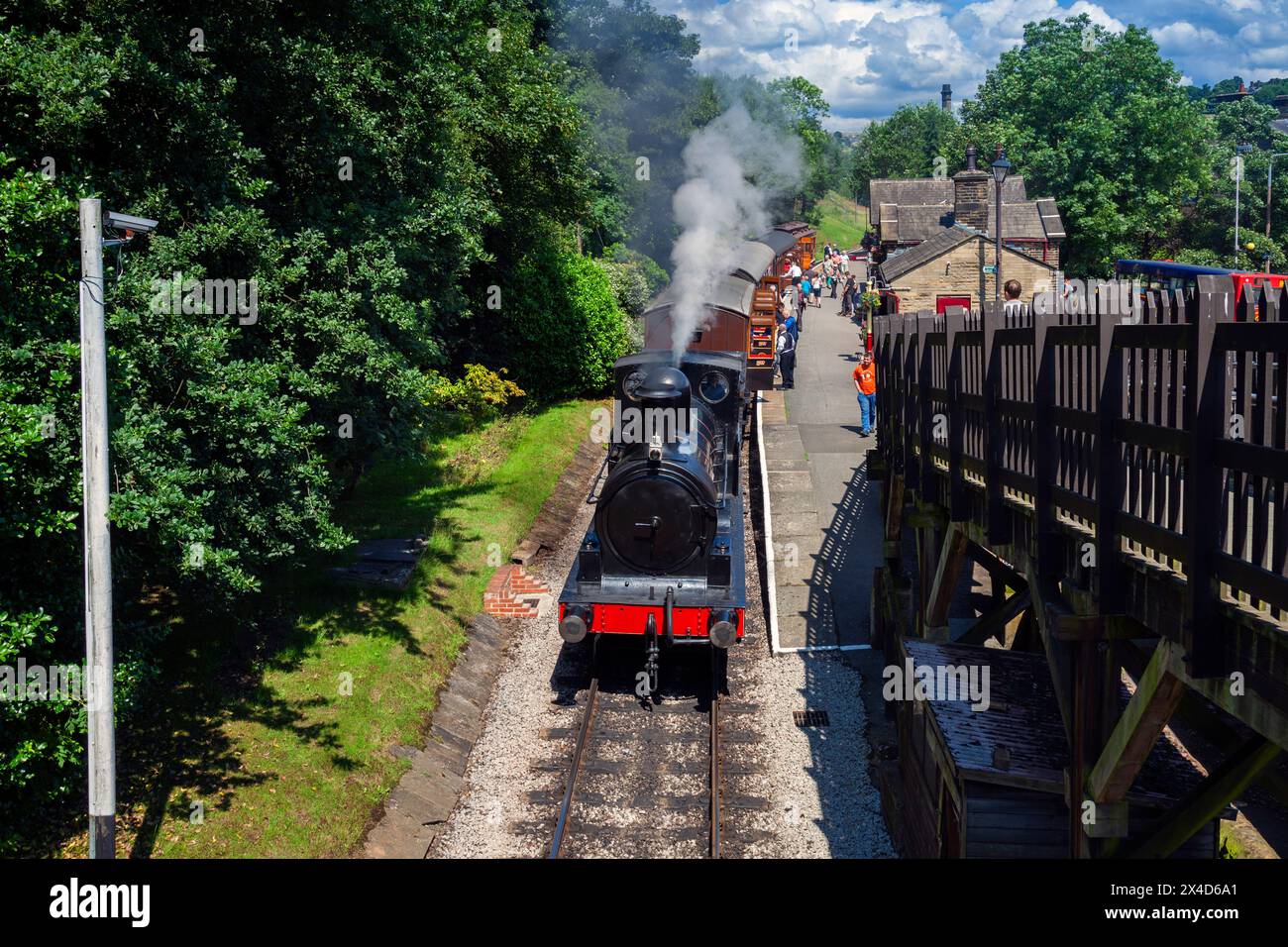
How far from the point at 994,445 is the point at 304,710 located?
8.17 meters

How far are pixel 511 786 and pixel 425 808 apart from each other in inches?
37.1

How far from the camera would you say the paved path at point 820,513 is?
15.1 metres

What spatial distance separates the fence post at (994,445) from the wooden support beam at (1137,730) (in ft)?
5.97

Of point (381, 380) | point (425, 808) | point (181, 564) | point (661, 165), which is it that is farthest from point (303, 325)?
point (661, 165)

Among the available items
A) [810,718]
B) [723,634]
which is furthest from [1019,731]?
[810,718]

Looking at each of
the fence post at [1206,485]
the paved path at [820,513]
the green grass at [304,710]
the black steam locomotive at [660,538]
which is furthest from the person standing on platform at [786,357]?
the fence post at [1206,485]

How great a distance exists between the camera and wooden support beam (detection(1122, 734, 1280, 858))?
5.49 metres

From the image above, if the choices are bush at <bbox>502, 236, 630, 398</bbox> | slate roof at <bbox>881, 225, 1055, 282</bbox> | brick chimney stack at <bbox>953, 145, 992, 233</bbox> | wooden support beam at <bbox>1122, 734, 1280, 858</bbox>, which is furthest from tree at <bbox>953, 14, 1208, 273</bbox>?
wooden support beam at <bbox>1122, 734, 1280, 858</bbox>

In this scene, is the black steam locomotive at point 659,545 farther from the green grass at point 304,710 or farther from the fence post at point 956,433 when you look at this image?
the fence post at point 956,433

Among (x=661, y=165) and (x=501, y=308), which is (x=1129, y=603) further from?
(x=661, y=165)

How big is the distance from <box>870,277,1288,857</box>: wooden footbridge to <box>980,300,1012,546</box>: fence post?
2cm

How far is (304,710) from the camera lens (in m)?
11.6

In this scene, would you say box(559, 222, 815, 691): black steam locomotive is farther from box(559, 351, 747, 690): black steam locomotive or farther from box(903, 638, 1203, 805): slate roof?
box(903, 638, 1203, 805): slate roof
